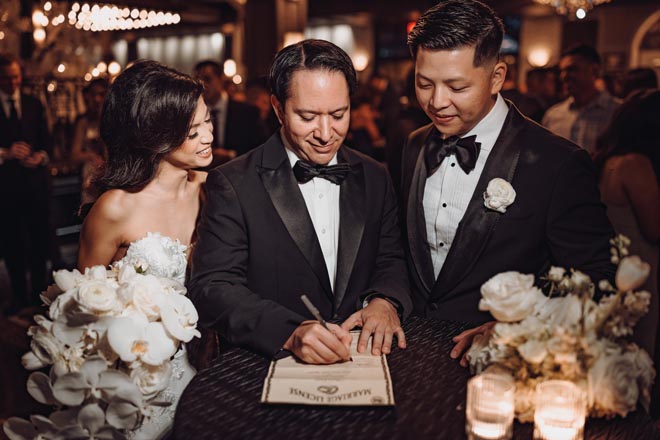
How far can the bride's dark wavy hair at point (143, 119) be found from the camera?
2180mm

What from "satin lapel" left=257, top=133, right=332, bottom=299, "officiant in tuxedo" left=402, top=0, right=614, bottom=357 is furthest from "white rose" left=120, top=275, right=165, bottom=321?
"officiant in tuxedo" left=402, top=0, right=614, bottom=357

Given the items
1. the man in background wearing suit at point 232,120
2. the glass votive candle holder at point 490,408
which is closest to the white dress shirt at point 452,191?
the glass votive candle holder at point 490,408

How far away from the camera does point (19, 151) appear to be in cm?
504

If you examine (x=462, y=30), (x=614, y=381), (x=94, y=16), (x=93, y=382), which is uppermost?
(x=94, y=16)

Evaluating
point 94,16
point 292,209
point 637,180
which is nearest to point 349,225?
point 292,209

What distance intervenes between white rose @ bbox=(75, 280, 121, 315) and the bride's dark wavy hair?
0.85 metres

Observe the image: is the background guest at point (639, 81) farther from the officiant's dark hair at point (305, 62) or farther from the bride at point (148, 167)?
the bride at point (148, 167)

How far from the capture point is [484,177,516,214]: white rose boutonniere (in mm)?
1859

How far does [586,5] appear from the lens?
6.45 meters

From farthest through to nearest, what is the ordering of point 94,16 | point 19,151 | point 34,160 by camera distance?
point 94,16 → point 34,160 → point 19,151

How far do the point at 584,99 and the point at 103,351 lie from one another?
15.1 ft

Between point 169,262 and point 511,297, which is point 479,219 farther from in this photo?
point 169,262

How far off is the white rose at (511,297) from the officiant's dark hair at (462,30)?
861 millimetres

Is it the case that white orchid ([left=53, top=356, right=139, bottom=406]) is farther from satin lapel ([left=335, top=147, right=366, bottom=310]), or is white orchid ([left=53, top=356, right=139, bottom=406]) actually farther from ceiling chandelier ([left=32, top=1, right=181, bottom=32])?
ceiling chandelier ([left=32, top=1, right=181, bottom=32])
